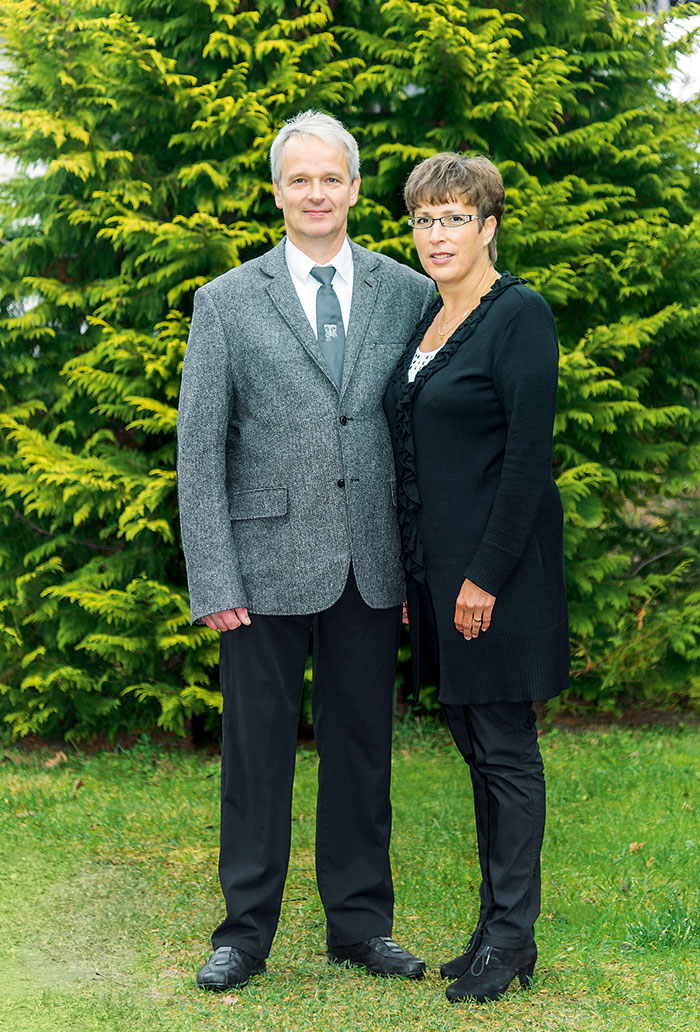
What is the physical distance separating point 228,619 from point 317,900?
4.15 ft

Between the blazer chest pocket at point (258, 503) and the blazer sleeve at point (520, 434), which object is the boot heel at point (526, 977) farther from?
the blazer chest pocket at point (258, 503)

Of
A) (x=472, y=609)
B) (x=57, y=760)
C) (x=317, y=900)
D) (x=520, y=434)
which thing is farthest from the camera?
(x=57, y=760)

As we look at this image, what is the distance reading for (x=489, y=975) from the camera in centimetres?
304

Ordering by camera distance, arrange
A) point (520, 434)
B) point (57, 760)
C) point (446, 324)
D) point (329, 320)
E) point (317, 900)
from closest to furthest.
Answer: point (520, 434), point (446, 324), point (329, 320), point (317, 900), point (57, 760)

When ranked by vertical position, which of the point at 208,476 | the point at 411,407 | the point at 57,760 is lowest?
the point at 57,760

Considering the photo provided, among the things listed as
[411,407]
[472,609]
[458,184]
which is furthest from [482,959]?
[458,184]

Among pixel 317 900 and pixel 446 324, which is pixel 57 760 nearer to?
pixel 317 900

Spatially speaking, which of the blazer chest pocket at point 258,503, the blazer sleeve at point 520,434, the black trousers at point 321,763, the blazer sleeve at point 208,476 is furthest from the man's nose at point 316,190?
the black trousers at point 321,763

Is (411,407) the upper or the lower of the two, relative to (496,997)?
upper

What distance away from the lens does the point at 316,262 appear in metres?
3.25

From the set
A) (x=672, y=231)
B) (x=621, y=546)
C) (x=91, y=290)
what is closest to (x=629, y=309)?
(x=672, y=231)

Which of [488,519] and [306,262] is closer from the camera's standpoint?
[488,519]

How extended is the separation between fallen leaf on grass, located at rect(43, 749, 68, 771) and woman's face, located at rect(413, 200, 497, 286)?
11.0ft

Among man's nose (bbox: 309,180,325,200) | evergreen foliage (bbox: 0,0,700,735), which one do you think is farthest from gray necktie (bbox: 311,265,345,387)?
evergreen foliage (bbox: 0,0,700,735)
